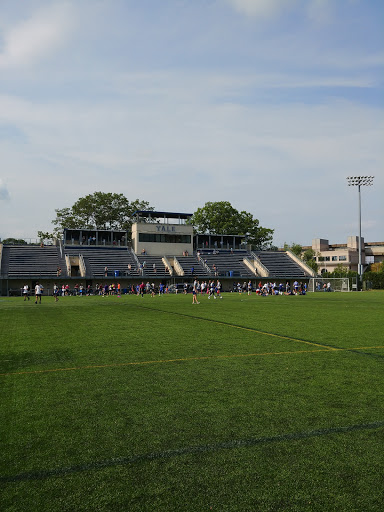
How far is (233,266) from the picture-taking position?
63156mm

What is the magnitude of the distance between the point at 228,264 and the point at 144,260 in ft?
39.0

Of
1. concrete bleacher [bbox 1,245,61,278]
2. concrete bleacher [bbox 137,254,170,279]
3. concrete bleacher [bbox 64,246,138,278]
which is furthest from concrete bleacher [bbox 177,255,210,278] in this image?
concrete bleacher [bbox 1,245,61,278]

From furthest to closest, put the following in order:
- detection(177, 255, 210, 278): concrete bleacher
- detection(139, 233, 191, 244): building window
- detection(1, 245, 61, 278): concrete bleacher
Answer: detection(139, 233, 191, 244): building window
detection(177, 255, 210, 278): concrete bleacher
detection(1, 245, 61, 278): concrete bleacher

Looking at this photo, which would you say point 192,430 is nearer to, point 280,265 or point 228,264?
point 228,264

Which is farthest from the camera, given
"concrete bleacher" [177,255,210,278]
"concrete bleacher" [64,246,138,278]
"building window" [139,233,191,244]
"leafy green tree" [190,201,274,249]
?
"leafy green tree" [190,201,274,249]

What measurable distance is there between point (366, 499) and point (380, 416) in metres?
2.04

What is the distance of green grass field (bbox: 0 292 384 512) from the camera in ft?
11.8

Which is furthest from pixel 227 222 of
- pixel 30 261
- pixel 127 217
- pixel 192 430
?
pixel 192 430

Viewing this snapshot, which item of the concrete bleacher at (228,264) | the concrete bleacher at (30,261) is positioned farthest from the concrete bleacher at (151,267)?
the concrete bleacher at (30,261)

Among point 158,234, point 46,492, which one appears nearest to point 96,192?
point 158,234

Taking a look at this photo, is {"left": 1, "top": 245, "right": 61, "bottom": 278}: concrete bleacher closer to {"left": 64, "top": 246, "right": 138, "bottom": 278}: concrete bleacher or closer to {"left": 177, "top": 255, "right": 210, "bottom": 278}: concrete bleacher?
{"left": 64, "top": 246, "right": 138, "bottom": 278}: concrete bleacher

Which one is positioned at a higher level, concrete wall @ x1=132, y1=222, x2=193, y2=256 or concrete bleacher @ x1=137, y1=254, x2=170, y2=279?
concrete wall @ x1=132, y1=222, x2=193, y2=256

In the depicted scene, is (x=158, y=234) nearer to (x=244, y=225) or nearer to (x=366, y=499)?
(x=244, y=225)

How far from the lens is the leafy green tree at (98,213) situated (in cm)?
8038
